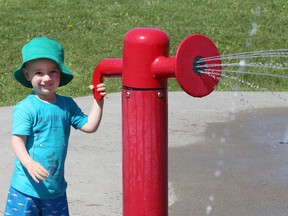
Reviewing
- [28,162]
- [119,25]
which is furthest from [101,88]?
[119,25]

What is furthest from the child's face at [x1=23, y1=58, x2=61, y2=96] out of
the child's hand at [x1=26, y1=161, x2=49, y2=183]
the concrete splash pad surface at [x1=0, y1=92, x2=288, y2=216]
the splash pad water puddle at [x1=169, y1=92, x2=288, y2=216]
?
the splash pad water puddle at [x1=169, y1=92, x2=288, y2=216]

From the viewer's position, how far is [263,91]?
7773 mm

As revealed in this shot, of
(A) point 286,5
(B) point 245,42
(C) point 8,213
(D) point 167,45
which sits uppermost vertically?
(A) point 286,5

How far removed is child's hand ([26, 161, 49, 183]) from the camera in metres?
3.04

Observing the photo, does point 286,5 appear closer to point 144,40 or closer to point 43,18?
point 43,18

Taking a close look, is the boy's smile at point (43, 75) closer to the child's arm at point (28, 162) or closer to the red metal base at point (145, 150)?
the child's arm at point (28, 162)

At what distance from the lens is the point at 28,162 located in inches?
122

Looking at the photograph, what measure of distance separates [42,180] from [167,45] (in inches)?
31.2

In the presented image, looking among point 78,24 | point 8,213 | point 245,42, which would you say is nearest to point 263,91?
point 245,42

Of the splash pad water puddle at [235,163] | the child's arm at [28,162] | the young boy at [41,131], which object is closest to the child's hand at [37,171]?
the child's arm at [28,162]

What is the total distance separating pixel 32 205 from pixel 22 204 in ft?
0.13

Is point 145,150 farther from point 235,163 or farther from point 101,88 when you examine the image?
point 235,163

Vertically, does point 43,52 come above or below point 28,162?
above

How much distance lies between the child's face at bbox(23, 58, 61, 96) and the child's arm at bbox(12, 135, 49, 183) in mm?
208
